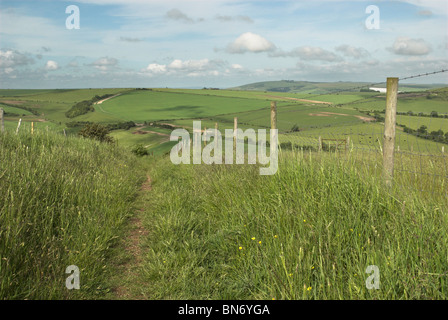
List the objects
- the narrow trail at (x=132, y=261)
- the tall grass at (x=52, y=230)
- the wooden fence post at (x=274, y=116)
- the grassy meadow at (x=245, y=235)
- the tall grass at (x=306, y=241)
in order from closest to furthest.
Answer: the tall grass at (x=306, y=241), the grassy meadow at (x=245, y=235), the tall grass at (x=52, y=230), the narrow trail at (x=132, y=261), the wooden fence post at (x=274, y=116)

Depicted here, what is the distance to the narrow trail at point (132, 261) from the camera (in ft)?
13.3

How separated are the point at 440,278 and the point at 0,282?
164 inches

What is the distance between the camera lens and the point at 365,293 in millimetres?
2965

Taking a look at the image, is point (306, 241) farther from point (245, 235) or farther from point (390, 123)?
point (390, 123)

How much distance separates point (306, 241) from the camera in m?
3.60

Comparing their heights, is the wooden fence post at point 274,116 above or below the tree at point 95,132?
above

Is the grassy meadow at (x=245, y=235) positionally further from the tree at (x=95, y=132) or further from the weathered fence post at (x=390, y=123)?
the tree at (x=95, y=132)

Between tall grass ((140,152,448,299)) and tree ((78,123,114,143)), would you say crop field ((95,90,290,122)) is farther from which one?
tall grass ((140,152,448,299))

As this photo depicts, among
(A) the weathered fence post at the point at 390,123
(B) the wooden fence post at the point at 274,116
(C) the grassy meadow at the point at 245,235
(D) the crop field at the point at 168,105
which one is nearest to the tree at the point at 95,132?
→ (C) the grassy meadow at the point at 245,235

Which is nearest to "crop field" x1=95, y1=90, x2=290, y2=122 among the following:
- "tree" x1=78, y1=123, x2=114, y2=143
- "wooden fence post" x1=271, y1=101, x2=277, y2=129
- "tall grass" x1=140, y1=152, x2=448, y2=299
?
"tree" x1=78, y1=123, x2=114, y2=143

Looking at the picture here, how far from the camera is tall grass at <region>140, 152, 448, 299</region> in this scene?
3.11m

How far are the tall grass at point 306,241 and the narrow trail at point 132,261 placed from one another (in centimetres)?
16
